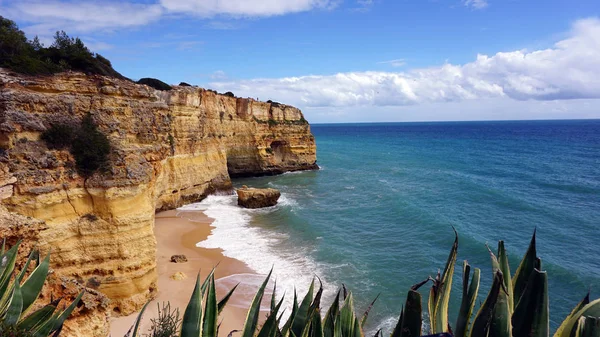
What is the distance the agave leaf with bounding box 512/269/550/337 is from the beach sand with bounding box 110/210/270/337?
6.29 meters

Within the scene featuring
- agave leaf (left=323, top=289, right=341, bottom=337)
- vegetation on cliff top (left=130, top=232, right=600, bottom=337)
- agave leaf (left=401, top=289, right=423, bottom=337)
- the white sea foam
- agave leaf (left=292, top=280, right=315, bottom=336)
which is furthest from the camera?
the white sea foam

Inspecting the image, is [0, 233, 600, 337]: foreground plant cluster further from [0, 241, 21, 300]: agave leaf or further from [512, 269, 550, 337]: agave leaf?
[0, 241, 21, 300]: agave leaf

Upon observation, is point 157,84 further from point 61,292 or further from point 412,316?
point 412,316

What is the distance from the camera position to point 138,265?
10.9 m

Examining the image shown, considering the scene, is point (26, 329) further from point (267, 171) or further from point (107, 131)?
point (267, 171)

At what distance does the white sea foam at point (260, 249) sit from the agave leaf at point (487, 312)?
8624mm

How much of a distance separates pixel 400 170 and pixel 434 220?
23.0 m

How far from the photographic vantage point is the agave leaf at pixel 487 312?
7.46ft

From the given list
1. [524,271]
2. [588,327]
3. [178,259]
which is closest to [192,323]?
[524,271]

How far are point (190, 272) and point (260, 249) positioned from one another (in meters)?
3.96

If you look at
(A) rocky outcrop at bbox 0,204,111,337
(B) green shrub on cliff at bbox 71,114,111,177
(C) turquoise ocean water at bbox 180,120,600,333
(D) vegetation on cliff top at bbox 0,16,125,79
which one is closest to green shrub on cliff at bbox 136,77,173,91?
(C) turquoise ocean water at bbox 180,120,600,333

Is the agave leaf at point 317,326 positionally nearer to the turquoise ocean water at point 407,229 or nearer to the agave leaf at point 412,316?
the agave leaf at point 412,316

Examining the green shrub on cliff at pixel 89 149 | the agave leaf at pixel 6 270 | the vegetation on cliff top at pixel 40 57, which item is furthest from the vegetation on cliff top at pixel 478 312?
the vegetation on cliff top at pixel 40 57

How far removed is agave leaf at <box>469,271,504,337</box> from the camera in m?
2.27
